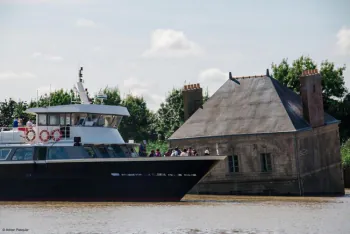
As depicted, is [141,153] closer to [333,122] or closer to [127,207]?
[127,207]

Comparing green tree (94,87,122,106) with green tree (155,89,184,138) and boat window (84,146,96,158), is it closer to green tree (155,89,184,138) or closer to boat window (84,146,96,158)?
green tree (155,89,184,138)

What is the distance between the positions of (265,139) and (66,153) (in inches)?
552

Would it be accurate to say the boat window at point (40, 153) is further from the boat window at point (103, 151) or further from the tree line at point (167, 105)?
the tree line at point (167, 105)

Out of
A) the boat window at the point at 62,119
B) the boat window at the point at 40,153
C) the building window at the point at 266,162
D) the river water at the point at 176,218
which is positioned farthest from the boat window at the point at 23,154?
the building window at the point at 266,162

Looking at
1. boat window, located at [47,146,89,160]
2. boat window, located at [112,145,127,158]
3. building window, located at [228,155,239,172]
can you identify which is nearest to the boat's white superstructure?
boat window, located at [112,145,127,158]

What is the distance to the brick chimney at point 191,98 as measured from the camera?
5131 cm

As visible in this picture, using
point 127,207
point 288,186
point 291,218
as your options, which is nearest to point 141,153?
point 127,207

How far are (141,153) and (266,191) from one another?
9766 millimetres

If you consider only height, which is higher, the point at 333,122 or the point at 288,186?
the point at 333,122

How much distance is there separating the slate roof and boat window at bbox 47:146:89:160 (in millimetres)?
11994

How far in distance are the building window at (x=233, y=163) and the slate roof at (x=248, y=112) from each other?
1.56 m

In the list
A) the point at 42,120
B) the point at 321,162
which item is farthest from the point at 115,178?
the point at 321,162

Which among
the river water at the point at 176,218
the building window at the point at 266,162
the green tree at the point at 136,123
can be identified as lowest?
the river water at the point at 176,218

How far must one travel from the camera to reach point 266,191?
1769 inches
